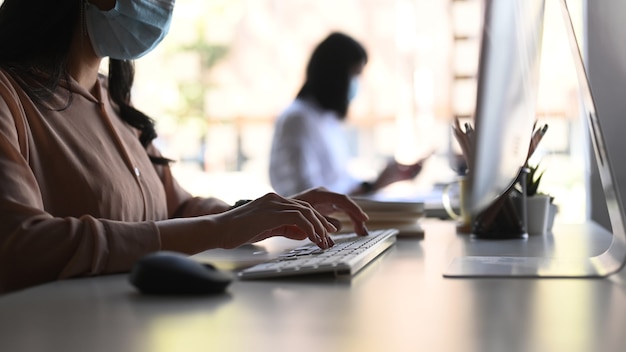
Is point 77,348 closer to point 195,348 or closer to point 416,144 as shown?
point 195,348

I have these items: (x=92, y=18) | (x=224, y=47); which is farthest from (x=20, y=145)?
(x=224, y=47)

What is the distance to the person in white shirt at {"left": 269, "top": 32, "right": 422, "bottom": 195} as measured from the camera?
334 cm

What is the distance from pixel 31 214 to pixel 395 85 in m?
5.88

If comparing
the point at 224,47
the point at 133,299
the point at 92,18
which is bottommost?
the point at 133,299

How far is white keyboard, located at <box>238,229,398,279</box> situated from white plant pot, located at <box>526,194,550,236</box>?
0.63 meters

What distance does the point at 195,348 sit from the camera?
57 cm

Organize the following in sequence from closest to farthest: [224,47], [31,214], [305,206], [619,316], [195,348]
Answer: [195,348], [619,316], [31,214], [305,206], [224,47]

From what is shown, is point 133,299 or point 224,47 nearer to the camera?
point 133,299

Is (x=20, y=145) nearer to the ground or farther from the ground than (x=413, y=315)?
farther from the ground

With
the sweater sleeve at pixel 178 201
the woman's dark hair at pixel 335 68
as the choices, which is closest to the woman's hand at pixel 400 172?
the woman's dark hair at pixel 335 68

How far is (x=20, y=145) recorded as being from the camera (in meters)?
1.23

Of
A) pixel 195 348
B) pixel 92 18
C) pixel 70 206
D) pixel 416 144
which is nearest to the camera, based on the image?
pixel 195 348

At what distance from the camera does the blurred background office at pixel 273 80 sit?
6520mm

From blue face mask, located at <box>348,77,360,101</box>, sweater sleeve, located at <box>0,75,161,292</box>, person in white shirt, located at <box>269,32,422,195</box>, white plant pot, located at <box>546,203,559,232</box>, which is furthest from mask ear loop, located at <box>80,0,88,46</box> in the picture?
blue face mask, located at <box>348,77,360,101</box>
